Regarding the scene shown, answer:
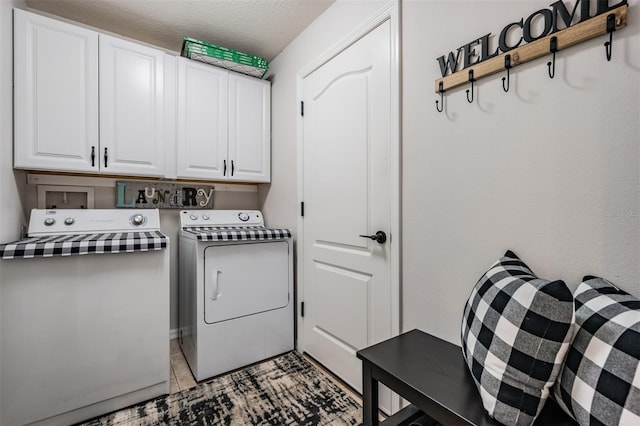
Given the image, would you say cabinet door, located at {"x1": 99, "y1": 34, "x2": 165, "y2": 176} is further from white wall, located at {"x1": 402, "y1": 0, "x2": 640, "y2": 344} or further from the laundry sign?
white wall, located at {"x1": 402, "y1": 0, "x2": 640, "y2": 344}

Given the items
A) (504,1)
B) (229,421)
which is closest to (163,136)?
(229,421)

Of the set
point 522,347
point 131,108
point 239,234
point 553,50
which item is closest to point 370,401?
point 522,347

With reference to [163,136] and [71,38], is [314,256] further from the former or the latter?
[71,38]

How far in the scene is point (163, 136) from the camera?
7.22ft

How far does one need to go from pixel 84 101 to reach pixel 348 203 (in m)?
1.85

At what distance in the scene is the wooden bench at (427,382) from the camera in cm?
85

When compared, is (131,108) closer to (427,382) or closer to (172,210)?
(172,210)

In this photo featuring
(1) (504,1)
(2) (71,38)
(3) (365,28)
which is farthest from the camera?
(2) (71,38)

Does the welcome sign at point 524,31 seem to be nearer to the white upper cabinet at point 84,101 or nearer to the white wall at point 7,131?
the white upper cabinet at point 84,101

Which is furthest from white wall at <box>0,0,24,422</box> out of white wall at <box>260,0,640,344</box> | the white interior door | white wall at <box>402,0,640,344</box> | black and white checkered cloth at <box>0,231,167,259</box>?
white wall at <box>402,0,640,344</box>

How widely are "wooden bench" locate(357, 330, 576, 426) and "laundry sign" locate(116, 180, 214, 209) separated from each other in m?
2.03

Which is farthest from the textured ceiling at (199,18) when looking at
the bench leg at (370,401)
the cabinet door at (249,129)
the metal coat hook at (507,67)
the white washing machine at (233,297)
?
the bench leg at (370,401)

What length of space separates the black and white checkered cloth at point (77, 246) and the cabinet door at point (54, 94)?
1.95 ft

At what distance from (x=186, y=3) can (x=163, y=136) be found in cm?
90
